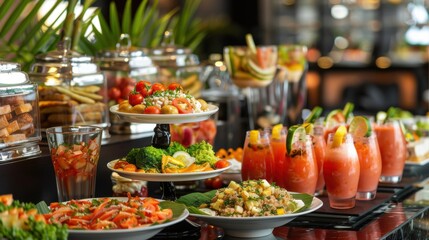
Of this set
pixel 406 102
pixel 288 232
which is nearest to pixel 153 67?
pixel 288 232

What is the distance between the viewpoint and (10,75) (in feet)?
9.68

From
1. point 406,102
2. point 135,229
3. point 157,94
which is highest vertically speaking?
point 157,94

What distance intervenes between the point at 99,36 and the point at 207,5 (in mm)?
9598

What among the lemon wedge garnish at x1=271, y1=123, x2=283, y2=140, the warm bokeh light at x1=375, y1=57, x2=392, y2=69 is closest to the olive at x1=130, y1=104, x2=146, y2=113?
the lemon wedge garnish at x1=271, y1=123, x2=283, y2=140

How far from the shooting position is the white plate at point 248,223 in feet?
8.65

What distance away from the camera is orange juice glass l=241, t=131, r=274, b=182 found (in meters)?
3.25

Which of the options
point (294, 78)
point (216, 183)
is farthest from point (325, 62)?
point (216, 183)

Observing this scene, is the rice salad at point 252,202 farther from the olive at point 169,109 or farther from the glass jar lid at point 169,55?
the glass jar lid at point 169,55

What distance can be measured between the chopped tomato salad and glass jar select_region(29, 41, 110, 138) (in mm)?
848

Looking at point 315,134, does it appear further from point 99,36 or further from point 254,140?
point 99,36

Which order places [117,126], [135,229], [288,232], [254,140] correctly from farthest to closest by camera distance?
[117,126], [254,140], [288,232], [135,229]

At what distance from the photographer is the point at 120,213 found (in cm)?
245

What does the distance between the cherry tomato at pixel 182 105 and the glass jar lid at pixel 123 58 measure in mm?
1051

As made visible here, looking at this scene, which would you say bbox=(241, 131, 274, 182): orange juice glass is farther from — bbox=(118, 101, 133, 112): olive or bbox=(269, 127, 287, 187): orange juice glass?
bbox=(118, 101, 133, 112): olive
